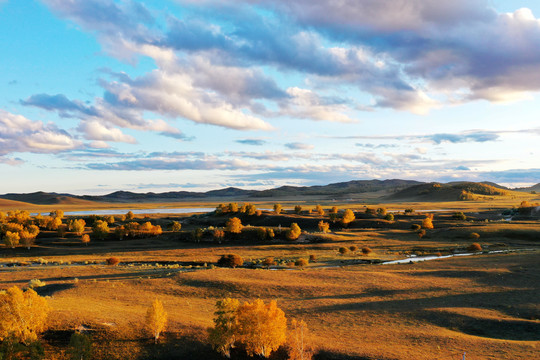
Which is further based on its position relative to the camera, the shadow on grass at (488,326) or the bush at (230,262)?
the bush at (230,262)

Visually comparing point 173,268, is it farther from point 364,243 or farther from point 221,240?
point 364,243

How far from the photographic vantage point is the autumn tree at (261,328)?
23.9 meters

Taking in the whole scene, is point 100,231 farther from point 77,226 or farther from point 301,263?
point 301,263

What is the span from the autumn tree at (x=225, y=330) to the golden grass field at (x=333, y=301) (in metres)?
0.98

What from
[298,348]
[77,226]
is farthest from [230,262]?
[77,226]

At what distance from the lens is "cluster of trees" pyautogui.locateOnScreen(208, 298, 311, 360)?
2389 cm

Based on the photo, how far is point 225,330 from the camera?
78.8 feet

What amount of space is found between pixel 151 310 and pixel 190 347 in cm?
351

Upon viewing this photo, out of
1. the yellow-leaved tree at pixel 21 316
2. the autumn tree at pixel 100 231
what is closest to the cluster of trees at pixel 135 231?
the autumn tree at pixel 100 231

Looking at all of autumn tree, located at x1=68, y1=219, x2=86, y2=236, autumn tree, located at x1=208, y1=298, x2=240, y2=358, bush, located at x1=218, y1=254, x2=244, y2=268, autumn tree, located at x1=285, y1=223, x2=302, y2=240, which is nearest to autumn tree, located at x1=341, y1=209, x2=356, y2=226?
autumn tree, located at x1=285, y1=223, x2=302, y2=240

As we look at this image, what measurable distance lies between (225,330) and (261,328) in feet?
7.35

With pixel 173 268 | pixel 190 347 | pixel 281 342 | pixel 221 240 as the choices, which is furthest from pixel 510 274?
pixel 221 240

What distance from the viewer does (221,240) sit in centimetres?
9031

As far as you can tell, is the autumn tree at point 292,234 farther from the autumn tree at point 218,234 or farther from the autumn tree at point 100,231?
the autumn tree at point 100,231
